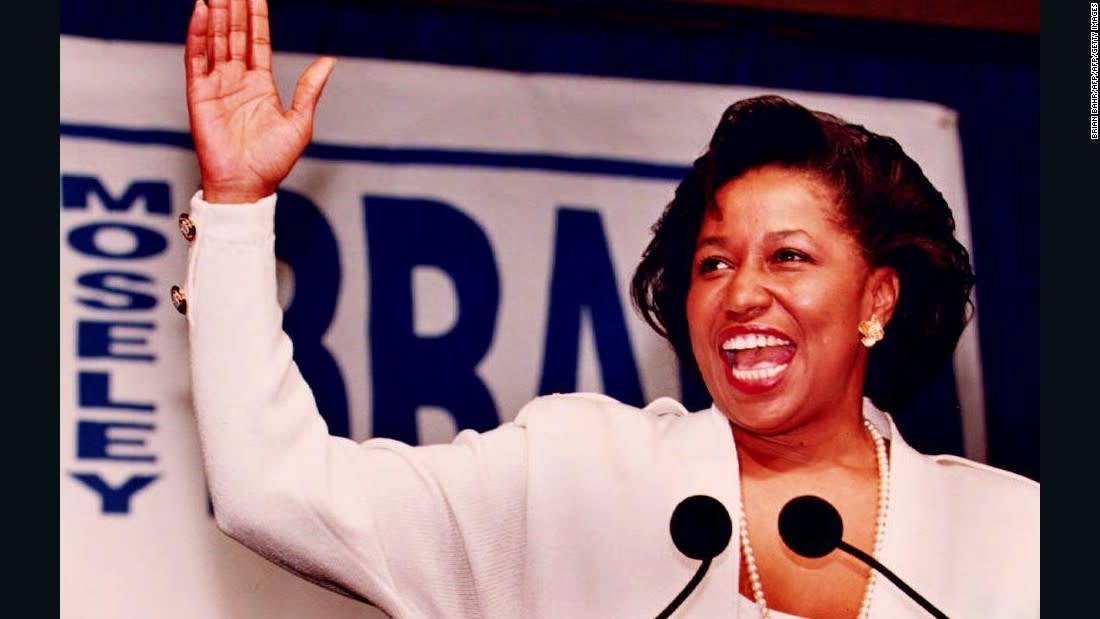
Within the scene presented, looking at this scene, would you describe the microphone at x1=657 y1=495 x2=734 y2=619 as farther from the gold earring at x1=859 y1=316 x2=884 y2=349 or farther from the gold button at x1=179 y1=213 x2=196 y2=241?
the gold button at x1=179 y1=213 x2=196 y2=241

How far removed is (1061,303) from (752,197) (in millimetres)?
396

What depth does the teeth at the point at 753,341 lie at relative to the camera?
4.17ft

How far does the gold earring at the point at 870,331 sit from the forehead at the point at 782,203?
0.10m

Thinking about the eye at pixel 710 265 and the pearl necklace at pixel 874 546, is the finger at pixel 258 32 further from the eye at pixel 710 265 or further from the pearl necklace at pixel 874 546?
the pearl necklace at pixel 874 546

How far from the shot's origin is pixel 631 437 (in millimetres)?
1296

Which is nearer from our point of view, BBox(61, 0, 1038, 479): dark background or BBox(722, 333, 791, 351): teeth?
BBox(722, 333, 791, 351): teeth

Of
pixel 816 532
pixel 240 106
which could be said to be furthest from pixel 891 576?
pixel 240 106

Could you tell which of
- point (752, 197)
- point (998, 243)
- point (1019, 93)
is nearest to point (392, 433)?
point (752, 197)

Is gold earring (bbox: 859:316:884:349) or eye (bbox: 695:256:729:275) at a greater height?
eye (bbox: 695:256:729:275)

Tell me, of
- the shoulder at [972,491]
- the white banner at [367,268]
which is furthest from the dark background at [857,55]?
the shoulder at [972,491]

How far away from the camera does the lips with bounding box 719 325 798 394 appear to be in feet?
4.17

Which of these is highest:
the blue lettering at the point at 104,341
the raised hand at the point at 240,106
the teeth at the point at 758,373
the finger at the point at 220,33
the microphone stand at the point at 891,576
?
the finger at the point at 220,33

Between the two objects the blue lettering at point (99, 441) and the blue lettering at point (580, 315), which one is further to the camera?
the blue lettering at point (580, 315)

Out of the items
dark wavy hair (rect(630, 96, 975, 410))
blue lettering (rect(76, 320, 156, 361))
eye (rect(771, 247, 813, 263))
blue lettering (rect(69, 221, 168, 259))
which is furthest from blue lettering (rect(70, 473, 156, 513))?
eye (rect(771, 247, 813, 263))
